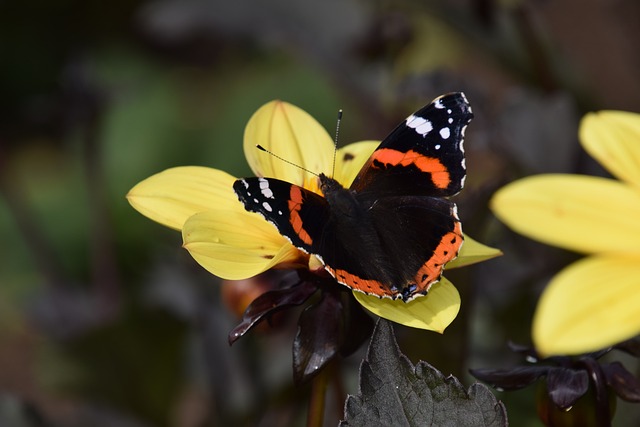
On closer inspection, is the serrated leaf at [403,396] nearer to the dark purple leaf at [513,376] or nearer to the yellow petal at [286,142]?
the dark purple leaf at [513,376]

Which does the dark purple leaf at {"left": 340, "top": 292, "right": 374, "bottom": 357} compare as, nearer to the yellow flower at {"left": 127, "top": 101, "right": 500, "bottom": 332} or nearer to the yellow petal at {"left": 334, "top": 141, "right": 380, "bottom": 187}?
the yellow flower at {"left": 127, "top": 101, "right": 500, "bottom": 332}

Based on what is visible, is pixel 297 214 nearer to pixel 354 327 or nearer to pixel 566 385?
pixel 354 327

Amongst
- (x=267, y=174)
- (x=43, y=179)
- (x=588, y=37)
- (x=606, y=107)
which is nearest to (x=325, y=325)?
(x=267, y=174)

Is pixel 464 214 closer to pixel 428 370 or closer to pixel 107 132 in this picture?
pixel 428 370

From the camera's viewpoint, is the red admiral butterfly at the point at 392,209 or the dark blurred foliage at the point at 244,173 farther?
the dark blurred foliage at the point at 244,173

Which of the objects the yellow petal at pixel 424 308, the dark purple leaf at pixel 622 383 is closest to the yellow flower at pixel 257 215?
the yellow petal at pixel 424 308

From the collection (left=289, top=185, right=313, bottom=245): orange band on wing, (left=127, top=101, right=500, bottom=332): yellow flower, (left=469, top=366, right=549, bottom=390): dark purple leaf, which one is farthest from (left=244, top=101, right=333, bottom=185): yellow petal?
(left=469, top=366, right=549, bottom=390): dark purple leaf

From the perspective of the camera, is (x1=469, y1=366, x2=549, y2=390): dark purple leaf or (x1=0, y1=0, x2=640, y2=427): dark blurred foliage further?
(x1=0, y1=0, x2=640, y2=427): dark blurred foliage
